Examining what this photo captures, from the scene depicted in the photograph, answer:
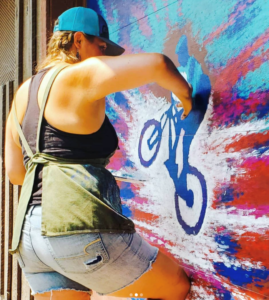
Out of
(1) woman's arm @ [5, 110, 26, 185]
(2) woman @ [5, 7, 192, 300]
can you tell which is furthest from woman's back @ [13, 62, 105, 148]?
(1) woman's arm @ [5, 110, 26, 185]

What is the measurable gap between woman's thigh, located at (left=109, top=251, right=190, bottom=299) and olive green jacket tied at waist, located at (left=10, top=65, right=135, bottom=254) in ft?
0.65

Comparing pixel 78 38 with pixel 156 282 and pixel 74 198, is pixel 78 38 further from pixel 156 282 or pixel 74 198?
pixel 156 282

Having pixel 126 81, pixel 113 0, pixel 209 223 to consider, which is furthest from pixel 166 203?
pixel 113 0

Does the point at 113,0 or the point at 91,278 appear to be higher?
the point at 113,0

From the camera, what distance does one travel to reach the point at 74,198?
1.50 metres

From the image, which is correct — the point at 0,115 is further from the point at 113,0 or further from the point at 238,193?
the point at 238,193

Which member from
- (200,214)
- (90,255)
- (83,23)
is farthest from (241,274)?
(83,23)

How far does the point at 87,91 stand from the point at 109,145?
0.92 feet

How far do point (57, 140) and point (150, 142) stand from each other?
2.93 ft

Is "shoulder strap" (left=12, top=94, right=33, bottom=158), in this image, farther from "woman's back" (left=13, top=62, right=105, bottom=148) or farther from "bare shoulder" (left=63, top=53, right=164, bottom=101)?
"bare shoulder" (left=63, top=53, right=164, bottom=101)

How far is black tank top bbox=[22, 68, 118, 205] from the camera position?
5.14ft

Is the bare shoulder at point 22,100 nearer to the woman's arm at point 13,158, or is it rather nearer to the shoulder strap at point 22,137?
the shoulder strap at point 22,137

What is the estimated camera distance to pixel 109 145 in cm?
166

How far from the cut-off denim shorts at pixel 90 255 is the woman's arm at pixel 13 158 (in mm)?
429
